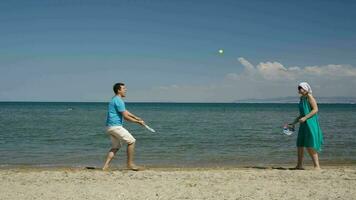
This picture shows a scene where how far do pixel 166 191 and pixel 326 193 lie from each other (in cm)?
259

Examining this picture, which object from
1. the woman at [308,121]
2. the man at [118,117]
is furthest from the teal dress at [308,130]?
the man at [118,117]

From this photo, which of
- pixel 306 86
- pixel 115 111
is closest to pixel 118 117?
pixel 115 111

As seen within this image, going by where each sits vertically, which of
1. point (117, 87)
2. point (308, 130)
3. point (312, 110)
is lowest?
point (308, 130)

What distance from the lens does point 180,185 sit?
7910 mm

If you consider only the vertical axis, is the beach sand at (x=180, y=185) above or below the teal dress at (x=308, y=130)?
below

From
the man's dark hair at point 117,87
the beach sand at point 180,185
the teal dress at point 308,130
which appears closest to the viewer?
the beach sand at point 180,185

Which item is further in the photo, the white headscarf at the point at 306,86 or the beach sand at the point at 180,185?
the white headscarf at the point at 306,86

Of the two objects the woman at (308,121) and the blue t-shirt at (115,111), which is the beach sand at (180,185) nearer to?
the woman at (308,121)

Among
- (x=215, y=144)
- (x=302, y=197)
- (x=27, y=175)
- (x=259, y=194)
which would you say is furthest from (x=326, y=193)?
(x=215, y=144)

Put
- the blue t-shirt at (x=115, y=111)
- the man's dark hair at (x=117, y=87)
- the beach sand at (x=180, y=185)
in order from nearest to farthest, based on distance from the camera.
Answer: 1. the beach sand at (x=180, y=185)
2. the blue t-shirt at (x=115, y=111)
3. the man's dark hair at (x=117, y=87)

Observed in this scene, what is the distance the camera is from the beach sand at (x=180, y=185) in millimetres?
7059

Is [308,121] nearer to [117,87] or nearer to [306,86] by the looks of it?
[306,86]

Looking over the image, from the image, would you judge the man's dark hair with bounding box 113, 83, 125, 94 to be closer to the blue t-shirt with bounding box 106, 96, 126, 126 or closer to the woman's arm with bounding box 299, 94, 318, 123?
the blue t-shirt with bounding box 106, 96, 126, 126

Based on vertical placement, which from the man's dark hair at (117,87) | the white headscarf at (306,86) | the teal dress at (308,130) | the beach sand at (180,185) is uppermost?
the white headscarf at (306,86)
